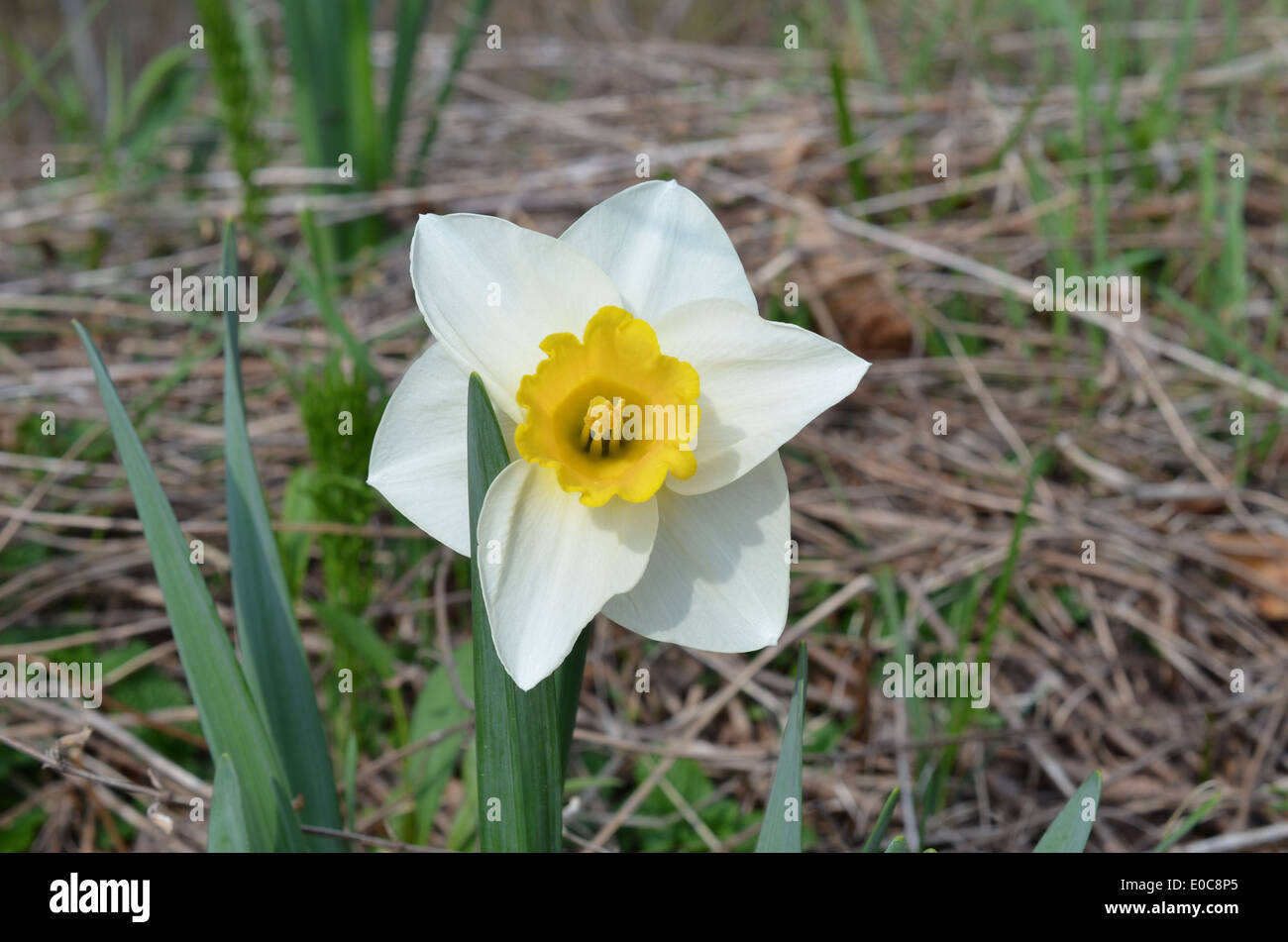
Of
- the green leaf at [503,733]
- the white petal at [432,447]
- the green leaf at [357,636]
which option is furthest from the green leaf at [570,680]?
the green leaf at [357,636]

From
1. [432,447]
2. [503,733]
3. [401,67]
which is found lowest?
[503,733]

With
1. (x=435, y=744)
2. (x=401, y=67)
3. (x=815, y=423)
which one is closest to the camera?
(x=435, y=744)

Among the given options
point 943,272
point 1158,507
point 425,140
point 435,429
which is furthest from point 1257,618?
point 425,140

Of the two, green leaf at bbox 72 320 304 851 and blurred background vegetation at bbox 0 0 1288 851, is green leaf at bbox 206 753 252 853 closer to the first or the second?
green leaf at bbox 72 320 304 851

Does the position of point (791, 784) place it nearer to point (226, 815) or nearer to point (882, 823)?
point (882, 823)

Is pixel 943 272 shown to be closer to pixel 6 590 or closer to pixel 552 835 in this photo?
pixel 552 835

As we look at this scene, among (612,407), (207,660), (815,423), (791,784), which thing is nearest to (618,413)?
(612,407)

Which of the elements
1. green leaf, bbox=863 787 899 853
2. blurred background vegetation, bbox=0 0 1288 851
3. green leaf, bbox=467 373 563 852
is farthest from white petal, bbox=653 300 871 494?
Result: blurred background vegetation, bbox=0 0 1288 851
